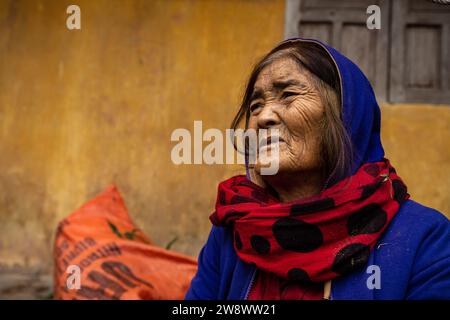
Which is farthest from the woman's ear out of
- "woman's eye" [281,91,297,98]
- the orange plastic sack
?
the orange plastic sack

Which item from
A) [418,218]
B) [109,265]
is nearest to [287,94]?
[418,218]

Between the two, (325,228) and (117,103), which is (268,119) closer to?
(325,228)

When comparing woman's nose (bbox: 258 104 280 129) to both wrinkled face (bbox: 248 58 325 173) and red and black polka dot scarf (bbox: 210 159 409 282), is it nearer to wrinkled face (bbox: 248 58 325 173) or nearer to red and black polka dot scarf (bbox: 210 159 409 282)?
wrinkled face (bbox: 248 58 325 173)

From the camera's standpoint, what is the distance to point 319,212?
58.9 inches

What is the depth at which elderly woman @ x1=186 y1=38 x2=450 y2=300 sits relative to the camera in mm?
1423

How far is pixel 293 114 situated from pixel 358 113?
21 centimetres

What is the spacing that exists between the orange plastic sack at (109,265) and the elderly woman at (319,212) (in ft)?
3.63

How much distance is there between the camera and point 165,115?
159 inches

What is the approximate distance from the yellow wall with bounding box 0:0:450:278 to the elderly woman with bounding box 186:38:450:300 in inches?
86.4

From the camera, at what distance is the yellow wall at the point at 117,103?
3.98 m

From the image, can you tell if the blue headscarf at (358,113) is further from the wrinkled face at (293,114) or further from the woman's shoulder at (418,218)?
the woman's shoulder at (418,218)

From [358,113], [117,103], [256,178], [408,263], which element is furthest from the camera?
[117,103]
